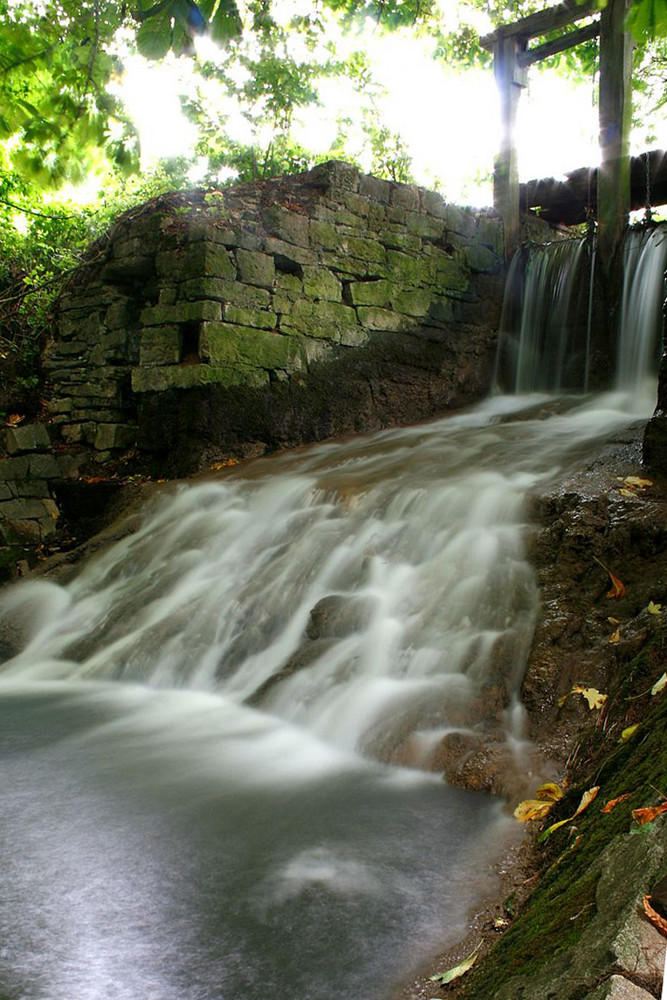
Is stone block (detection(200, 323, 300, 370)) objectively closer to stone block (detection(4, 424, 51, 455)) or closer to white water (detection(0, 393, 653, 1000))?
white water (detection(0, 393, 653, 1000))

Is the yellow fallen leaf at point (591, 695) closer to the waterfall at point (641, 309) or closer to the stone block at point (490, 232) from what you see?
the waterfall at point (641, 309)

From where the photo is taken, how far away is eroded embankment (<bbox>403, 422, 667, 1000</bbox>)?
3.58 feet

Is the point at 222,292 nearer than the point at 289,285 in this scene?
Yes

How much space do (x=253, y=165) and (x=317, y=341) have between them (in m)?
4.76

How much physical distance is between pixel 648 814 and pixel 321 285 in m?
6.96

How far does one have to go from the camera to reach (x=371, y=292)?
318 inches

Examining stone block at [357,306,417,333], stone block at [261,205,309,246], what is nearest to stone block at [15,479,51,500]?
stone block at [261,205,309,246]

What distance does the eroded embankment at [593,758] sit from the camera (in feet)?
3.58

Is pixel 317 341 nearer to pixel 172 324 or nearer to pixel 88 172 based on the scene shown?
pixel 172 324

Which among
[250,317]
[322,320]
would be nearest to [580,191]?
[322,320]

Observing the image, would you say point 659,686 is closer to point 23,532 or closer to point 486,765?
point 486,765

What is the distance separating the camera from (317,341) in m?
7.69

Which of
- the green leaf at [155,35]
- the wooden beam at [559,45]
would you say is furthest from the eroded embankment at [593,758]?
the wooden beam at [559,45]

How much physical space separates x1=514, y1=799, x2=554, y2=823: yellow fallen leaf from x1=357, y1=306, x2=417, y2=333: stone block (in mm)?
6224
